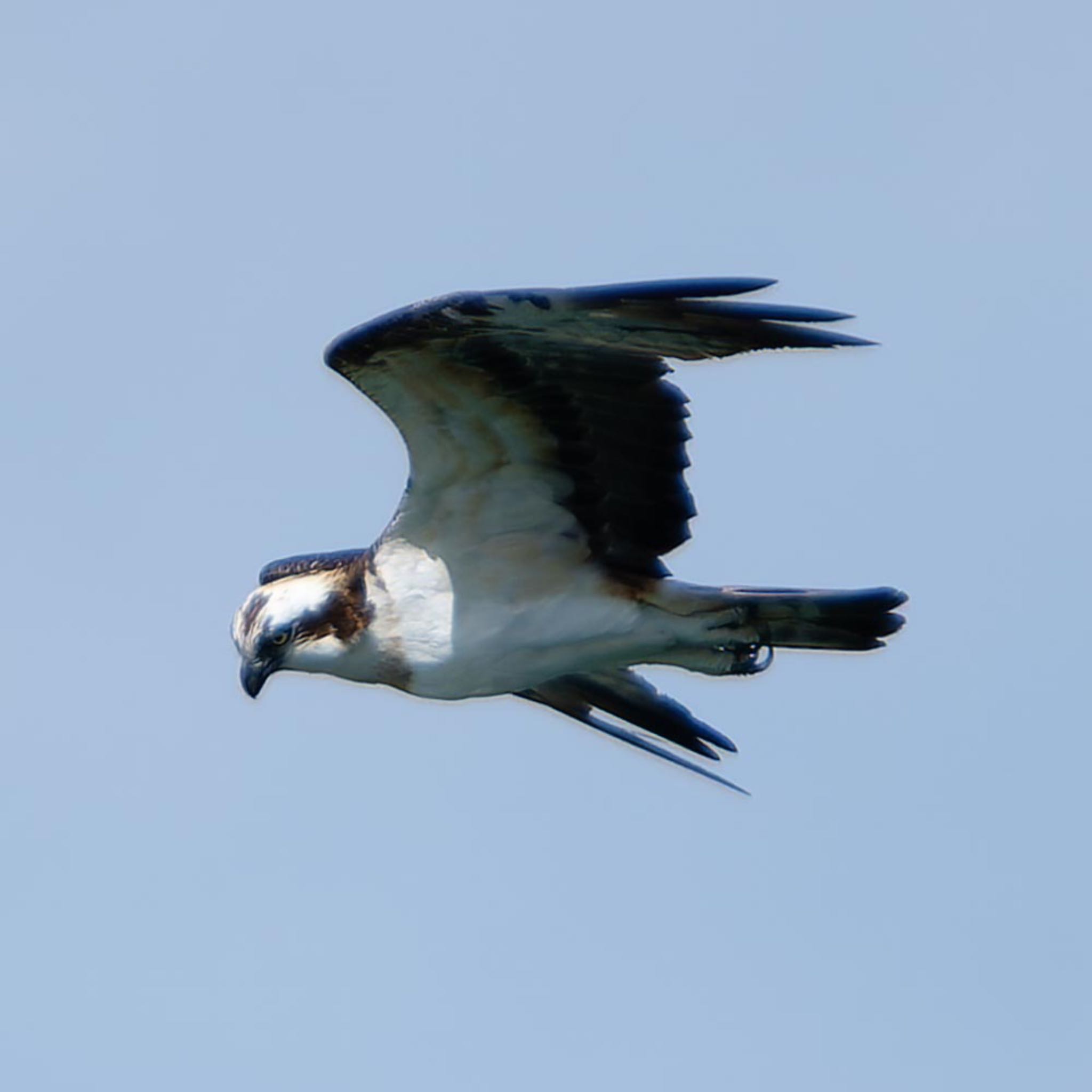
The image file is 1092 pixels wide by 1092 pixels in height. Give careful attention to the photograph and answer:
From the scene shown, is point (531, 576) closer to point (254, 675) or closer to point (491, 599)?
point (491, 599)

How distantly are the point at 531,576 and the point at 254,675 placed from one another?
4.30 feet

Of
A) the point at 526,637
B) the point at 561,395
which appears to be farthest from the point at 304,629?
the point at 561,395

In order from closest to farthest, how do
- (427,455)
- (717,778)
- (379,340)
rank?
(379,340)
(427,455)
(717,778)

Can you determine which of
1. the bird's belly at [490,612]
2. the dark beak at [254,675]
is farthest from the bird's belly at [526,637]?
the dark beak at [254,675]

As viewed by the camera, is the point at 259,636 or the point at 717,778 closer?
the point at 259,636

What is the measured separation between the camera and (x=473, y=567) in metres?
13.4

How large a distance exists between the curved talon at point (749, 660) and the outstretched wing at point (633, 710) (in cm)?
103

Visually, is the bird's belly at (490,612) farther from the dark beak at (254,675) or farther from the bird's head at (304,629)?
the dark beak at (254,675)

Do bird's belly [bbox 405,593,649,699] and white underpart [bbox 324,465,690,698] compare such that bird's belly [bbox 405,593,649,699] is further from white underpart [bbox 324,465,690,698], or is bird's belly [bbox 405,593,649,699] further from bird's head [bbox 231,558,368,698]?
bird's head [bbox 231,558,368,698]

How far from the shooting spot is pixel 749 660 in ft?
44.9

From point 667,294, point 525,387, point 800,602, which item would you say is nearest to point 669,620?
point 800,602

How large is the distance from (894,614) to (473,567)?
6.25 feet

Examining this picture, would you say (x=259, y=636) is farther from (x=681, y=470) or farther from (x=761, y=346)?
(x=761, y=346)

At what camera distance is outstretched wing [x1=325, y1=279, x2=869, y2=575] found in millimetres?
11688
